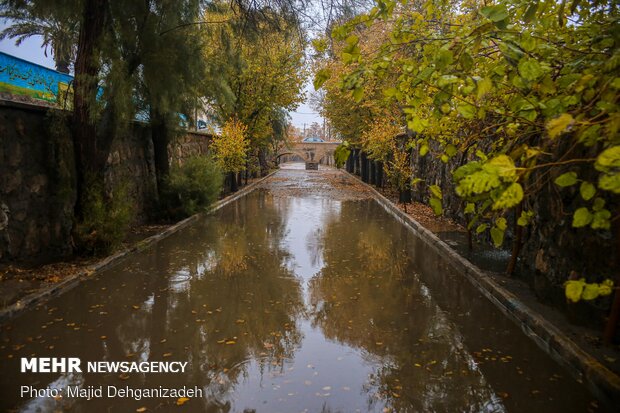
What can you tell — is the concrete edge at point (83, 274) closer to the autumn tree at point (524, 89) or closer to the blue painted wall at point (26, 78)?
the blue painted wall at point (26, 78)

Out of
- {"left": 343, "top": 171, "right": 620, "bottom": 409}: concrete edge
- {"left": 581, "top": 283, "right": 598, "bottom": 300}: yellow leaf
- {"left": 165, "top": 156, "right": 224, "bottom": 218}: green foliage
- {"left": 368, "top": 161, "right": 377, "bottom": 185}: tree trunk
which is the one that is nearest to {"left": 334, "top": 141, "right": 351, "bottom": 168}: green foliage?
{"left": 581, "top": 283, "right": 598, "bottom": 300}: yellow leaf

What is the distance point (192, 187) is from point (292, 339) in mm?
9591

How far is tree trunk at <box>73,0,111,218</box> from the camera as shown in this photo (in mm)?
8219

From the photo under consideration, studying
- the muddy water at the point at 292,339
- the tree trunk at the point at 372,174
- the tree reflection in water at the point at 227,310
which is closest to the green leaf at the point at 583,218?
the muddy water at the point at 292,339

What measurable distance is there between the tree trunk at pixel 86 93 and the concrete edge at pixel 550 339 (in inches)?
273

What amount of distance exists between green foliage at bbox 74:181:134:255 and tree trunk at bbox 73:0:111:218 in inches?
5.9

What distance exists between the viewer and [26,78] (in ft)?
43.0

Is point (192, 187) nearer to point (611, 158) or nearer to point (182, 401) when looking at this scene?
point (182, 401)

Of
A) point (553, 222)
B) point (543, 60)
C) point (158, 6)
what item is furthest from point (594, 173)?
point (158, 6)

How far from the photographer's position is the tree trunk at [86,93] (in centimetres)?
822

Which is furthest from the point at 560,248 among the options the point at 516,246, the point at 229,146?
the point at 229,146

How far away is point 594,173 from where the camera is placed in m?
5.68

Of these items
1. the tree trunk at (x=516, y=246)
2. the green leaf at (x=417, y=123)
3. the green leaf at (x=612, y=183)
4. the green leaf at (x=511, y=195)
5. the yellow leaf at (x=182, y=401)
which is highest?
the green leaf at (x=417, y=123)

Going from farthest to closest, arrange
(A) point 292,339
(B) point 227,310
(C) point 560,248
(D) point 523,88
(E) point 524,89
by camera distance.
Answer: (C) point 560,248 < (B) point 227,310 < (A) point 292,339 < (E) point 524,89 < (D) point 523,88
